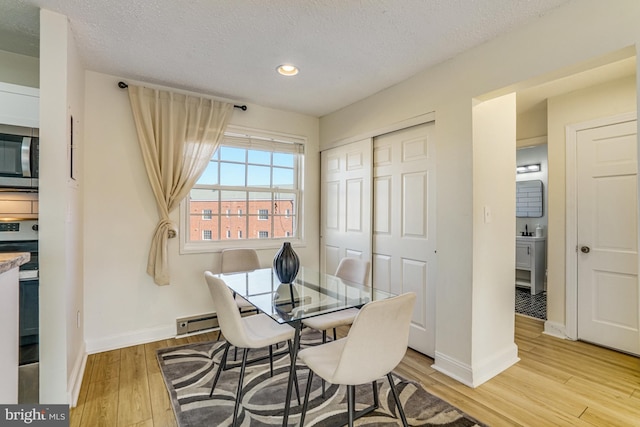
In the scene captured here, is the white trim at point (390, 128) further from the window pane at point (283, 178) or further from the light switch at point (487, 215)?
the light switch at point (487, 215)

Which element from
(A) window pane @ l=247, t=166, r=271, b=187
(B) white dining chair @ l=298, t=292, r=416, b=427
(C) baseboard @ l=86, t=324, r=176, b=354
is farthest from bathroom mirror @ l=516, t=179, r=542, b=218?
(C) baseboard @ l=86, t=324, r=176, b=354

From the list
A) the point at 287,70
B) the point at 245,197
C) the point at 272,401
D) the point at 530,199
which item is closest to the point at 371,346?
the point at 272,401

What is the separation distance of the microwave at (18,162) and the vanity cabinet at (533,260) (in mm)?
5855

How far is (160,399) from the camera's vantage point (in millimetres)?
1989

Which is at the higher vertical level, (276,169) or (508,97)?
(508,97)

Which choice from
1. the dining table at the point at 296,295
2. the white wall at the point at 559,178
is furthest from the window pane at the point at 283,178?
the white wall at the point at 559,178

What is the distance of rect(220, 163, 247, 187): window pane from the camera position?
3377 mm

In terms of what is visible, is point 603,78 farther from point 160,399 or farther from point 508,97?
point 160,399

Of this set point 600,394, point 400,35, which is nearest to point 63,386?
point 400,35

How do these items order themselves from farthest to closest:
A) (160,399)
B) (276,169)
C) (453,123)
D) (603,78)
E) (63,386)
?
(276,169) < (603,78) < (453,123) < (160,399) < (63,386)

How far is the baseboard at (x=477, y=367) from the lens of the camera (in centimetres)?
220

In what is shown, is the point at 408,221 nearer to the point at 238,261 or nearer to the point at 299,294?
the point at 299,294

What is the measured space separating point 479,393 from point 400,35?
8.24ft

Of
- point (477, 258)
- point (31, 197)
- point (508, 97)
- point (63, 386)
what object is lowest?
point (63, 386)
